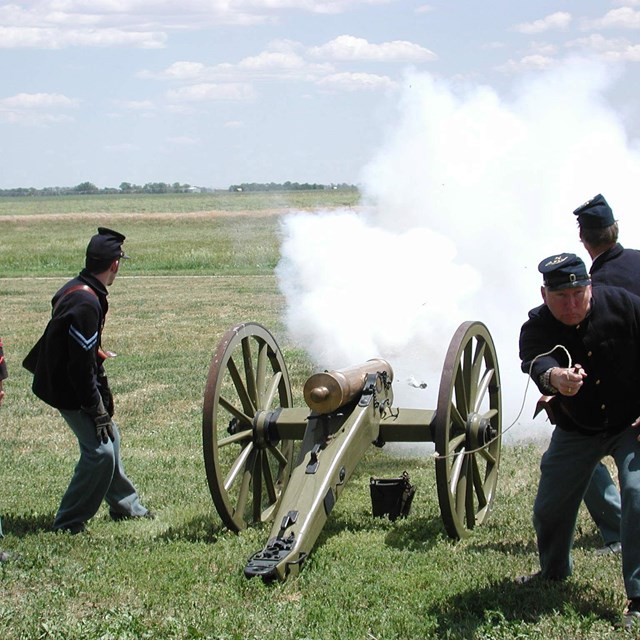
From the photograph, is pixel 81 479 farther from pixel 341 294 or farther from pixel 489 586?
pixel 341 294

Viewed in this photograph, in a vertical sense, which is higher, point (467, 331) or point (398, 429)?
point (467, 331)

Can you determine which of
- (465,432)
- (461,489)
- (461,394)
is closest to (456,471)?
(461,489)

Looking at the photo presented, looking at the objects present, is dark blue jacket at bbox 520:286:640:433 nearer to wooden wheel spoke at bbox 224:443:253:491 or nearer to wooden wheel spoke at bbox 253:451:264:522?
wooden wheel spoke at bbox 224:443:253:491

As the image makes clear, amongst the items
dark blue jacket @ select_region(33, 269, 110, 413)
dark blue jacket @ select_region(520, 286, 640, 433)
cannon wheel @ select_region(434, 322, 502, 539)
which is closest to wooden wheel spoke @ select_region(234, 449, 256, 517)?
dark blue jacket @ select_region(33, 269, 110, 413)

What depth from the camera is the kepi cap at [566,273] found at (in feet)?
14.6

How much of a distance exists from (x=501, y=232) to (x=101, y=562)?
6.96 metres

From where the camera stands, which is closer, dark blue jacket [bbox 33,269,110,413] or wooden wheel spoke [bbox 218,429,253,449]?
dark blue jacket [bbox 33,269,110,413]

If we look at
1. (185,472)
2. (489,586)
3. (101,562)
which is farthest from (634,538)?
(185,472)

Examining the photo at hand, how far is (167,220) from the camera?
195ft

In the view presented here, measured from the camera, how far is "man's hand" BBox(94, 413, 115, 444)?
6.23m

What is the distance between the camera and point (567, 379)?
14.1 feet

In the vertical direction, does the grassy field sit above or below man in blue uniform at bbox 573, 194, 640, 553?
below

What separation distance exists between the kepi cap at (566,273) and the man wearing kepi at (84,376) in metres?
2.82

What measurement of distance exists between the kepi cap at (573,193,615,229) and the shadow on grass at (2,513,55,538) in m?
3.61
